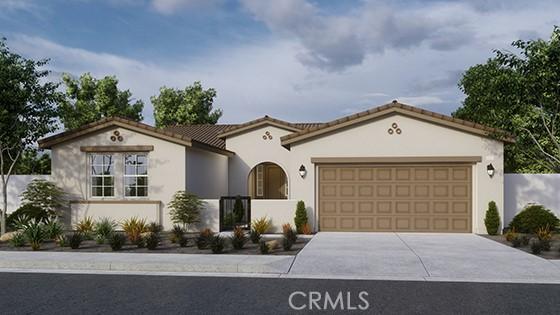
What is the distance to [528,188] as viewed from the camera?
→ 18.9 meters

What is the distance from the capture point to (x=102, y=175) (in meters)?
18.8

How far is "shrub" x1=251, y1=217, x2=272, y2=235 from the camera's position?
54.9 feet

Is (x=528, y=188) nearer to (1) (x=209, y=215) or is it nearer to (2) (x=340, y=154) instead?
(2) (x=340, y=154)

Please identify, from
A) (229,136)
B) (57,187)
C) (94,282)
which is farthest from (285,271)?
(229,136)

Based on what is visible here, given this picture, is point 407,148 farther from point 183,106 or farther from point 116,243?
point 183,106

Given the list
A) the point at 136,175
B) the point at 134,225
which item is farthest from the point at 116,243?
the point at 136,175

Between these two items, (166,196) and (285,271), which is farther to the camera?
(166,196)

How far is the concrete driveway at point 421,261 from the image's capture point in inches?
388

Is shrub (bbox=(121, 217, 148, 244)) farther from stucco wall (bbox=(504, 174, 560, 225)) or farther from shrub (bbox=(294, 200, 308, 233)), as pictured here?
stucco wall (bbox=(504, 174, 560, 225))

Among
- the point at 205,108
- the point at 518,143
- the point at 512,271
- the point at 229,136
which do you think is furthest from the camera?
the point at 205,108

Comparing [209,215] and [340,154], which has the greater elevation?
[340,154]

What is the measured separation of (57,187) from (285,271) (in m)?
11.7

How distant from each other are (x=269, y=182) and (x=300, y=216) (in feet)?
38.1

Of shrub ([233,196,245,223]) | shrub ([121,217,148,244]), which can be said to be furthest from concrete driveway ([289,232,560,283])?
shrub ([121,217,148,244])
